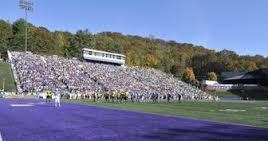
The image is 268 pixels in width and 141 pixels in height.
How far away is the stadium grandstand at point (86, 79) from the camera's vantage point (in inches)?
3191

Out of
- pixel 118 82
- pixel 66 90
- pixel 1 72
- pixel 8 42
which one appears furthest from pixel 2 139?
pixel 8 42

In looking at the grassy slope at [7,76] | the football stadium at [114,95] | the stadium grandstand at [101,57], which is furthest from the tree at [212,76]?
the grassy slope at [7,76]

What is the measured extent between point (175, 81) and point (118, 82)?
62.0 feet

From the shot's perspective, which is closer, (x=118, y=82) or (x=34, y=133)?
(x=34, y=133)

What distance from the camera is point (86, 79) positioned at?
8975 centimetres

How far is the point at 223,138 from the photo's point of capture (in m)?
15.3

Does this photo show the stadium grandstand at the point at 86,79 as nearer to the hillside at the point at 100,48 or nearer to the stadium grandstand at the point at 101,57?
the stadium grandstand at the point at 101,57

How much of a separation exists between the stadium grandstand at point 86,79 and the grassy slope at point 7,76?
134 centimetres

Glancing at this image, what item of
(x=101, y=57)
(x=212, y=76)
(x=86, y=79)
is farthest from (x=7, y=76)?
(x=212, y=76)

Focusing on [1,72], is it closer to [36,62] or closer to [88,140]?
[36,62]

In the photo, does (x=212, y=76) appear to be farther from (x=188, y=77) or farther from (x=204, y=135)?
(x=204, y=135)

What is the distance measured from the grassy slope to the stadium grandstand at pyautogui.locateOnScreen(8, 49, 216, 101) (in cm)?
134

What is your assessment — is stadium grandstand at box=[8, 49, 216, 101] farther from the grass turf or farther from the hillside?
the hillside

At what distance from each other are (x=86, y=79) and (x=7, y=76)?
1524 cm
